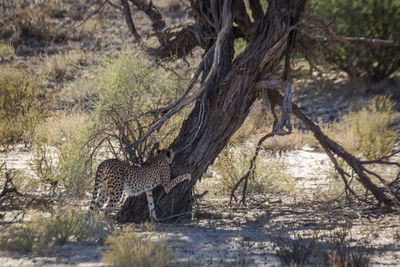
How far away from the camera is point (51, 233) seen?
4934 millimetres

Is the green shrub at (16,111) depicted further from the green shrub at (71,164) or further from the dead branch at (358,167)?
the dead branch at (358,167)

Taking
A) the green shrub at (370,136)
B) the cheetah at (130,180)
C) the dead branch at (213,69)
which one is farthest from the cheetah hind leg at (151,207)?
the green shrub at (370,136)

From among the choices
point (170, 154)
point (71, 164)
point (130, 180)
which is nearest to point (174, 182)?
point (170, 154)

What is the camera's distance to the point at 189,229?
19.5 ft

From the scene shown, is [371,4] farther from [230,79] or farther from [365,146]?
[230,79]

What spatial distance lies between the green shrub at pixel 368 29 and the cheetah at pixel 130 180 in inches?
469

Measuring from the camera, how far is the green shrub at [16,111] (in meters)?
10.5

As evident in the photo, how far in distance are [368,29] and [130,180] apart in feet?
44.1

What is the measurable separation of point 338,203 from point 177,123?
3.11 m

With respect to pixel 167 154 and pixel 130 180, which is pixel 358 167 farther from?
pixel 130 180

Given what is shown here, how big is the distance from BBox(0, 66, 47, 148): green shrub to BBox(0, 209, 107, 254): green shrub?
5.30 m

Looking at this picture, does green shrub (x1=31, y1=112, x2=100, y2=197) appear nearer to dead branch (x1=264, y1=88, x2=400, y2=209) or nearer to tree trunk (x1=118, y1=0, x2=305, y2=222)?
tree trunk (x1=118, y1=0, x2=305, y2=222)

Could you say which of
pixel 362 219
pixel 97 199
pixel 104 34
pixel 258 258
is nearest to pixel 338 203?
pixel 362 219

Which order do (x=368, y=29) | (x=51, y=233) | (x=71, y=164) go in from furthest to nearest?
(x=368, y=29), (x=71, y=164), (x=51, y=233)
